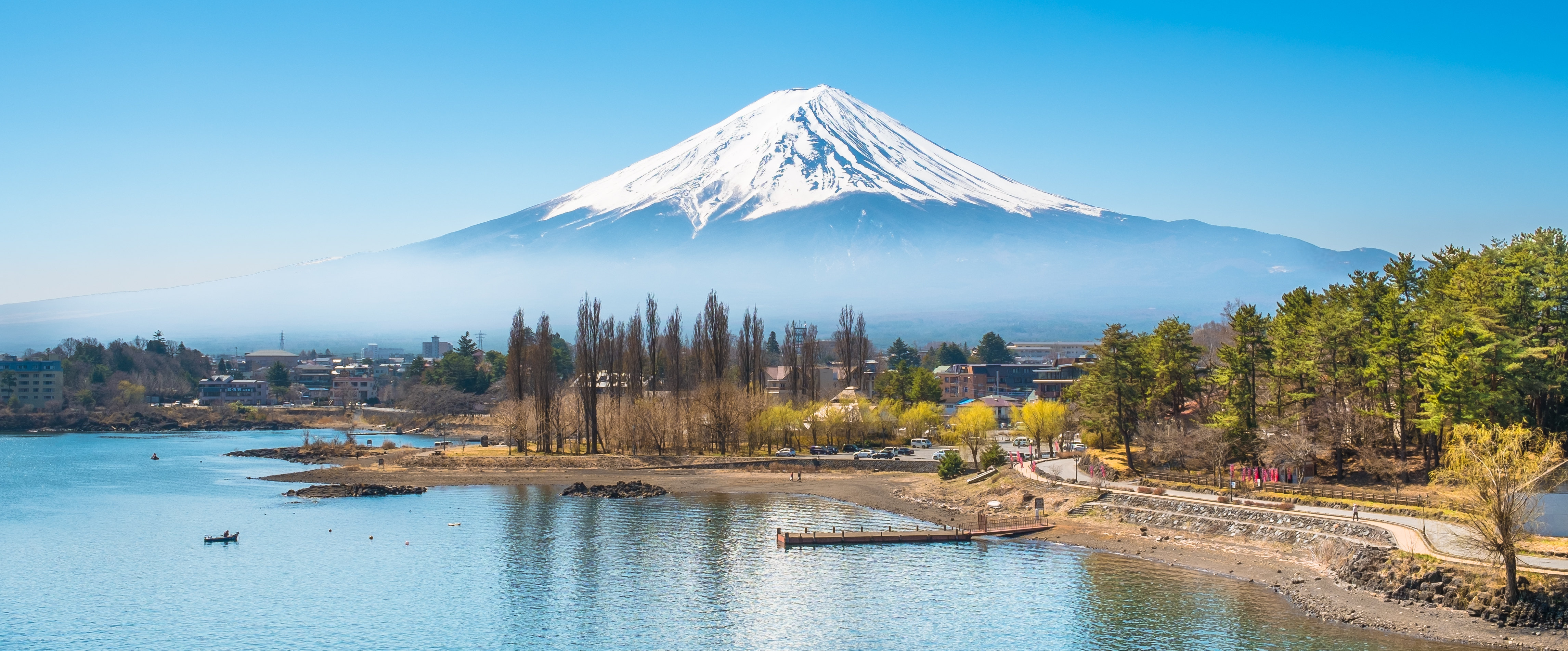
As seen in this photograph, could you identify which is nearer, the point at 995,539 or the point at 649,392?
the point at 995,539

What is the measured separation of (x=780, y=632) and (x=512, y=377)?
193 feet

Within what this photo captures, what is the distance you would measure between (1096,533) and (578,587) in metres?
20.9

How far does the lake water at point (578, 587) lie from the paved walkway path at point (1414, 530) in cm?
435

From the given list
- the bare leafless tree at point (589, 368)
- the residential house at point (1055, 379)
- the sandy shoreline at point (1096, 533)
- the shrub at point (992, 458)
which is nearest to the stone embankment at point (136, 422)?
the sandy shoreline at point (1096, 533)

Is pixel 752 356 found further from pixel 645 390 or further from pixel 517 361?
pixel 517 361

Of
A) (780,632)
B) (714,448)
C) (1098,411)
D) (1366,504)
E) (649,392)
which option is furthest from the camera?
(649,392)

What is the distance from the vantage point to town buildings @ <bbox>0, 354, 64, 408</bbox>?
13700 centimetres

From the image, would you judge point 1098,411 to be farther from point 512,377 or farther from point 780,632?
point 512,377

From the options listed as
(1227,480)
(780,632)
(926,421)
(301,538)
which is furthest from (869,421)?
(780,632)

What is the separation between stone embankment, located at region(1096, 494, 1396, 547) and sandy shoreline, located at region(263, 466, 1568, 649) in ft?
1.61

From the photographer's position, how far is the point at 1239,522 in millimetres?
42000

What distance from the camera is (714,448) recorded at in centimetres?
8225

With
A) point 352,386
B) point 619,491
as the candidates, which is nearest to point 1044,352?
point 352,386

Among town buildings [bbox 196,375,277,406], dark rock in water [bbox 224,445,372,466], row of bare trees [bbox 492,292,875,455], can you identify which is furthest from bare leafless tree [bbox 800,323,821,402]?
town buildings [bbox 196,375,277,406]
